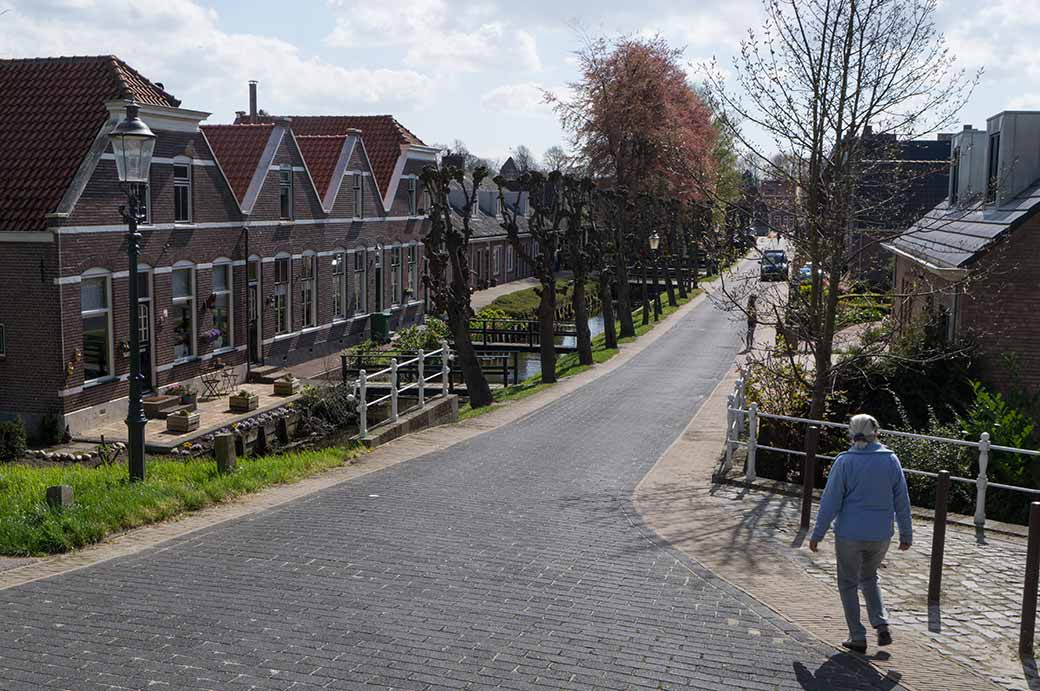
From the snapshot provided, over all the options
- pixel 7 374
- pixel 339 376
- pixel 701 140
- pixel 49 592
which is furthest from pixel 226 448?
pixel 701 140

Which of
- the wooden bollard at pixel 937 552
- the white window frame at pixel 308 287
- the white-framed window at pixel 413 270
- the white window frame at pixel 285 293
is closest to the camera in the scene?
the wooden bollard at pixel 937 552

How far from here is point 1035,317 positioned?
738 inches

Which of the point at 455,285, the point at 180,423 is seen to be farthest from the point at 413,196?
the point at 180,423

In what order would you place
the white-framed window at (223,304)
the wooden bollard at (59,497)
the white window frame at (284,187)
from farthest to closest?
the white window frame at (284,187)
the white-framed window at (223,304)
the wooden bollard at (59,497)

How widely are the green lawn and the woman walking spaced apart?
7.15m

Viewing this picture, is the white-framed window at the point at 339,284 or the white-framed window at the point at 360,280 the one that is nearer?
the white-framed window at the point at 339,284

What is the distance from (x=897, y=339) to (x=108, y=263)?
55.1ft

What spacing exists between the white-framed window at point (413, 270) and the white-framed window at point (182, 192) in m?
16.6

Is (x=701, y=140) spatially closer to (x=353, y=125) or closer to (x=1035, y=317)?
(x=353, y=125)

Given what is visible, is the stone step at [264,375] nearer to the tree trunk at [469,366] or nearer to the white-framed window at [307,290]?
the white-framed window at [307,290]

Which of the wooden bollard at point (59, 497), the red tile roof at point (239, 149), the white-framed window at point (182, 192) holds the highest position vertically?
the red tile roof at point (239, 149)

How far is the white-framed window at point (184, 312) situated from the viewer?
86.8 feet

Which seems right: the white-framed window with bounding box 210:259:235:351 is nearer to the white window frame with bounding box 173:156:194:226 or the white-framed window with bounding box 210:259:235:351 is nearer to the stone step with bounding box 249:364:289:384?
the stone step with bounding box 249:364:289:384

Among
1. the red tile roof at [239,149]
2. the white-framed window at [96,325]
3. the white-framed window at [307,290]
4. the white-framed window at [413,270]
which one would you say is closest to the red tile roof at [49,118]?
the white-framed window at [96,325]
